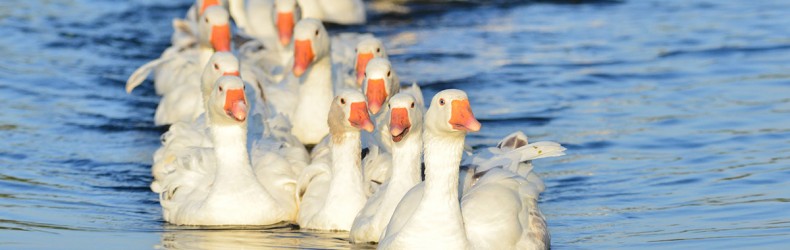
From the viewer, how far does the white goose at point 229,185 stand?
11719 mm

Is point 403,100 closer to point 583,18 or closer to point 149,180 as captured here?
point 149,180

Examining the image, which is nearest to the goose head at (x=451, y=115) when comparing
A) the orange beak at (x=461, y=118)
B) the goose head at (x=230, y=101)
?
the orange beak at (x=461, y=118)

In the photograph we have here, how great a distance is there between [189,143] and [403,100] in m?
3.66

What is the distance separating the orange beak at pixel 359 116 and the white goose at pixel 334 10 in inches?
495

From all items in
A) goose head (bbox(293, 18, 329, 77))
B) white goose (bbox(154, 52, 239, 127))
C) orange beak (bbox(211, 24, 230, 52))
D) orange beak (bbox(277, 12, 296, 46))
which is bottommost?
white goose (bbox(154, 52, 239, 127))

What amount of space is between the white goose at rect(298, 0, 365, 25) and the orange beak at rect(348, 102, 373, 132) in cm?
1258

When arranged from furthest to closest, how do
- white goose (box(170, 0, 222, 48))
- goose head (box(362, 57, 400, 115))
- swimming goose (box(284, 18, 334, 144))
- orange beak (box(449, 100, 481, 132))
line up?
1. white goose (box(170, 0, 222, 48))
2. swimming goose (box(284, 18, 334, 144))
3. goose head (box(362, 57, 400, 115))
4. orange beak (box(449, 100, 481, 132))

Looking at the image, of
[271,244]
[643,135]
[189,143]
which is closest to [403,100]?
[271,244]

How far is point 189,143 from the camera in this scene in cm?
1355

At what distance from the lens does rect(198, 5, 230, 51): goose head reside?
53.6 ft

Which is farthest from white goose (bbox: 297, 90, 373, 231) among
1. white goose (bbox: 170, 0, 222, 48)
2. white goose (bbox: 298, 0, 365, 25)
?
white goose (bbox: 298, 0, 365, 25)

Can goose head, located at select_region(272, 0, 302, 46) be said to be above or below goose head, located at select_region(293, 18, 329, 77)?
above

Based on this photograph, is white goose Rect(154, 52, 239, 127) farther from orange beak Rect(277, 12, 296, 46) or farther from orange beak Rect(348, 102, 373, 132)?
orange beak Rect(348, 102, 373, 132)

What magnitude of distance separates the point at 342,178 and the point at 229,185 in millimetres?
930
